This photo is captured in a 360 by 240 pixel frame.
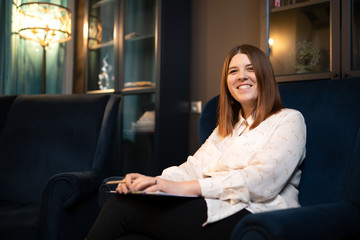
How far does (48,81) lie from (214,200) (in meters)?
2.80

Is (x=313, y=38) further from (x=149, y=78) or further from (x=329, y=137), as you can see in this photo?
(x=149, y=78)

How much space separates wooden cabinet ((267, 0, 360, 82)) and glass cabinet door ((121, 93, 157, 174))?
0.94 meters

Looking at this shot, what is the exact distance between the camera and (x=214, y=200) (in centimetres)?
101

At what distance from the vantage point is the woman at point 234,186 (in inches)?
39.1

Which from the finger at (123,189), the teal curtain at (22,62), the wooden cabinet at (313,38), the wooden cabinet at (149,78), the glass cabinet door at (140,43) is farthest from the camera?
the teal curtain at (22,62)

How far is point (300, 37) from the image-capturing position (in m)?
1.87

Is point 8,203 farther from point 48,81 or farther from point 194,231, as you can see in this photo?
point 48,81

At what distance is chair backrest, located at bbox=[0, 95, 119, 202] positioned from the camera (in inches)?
69.2

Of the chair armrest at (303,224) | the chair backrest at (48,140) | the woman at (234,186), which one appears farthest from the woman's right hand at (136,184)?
the chair backrest at (48,140)

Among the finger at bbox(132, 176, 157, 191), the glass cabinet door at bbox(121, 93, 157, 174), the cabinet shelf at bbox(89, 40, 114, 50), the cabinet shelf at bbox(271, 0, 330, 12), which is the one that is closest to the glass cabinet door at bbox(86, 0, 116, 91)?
the cabinet shelf at bbox(89, 40, 114, 50)

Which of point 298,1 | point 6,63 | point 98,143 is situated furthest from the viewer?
point 6,63

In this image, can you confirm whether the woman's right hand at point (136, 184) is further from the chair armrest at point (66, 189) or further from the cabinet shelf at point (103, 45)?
the cabinet shelf at point (103, 45)

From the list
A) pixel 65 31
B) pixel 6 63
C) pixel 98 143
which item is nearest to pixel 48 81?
pixel 6 63

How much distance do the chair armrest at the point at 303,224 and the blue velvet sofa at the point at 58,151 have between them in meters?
0.93
